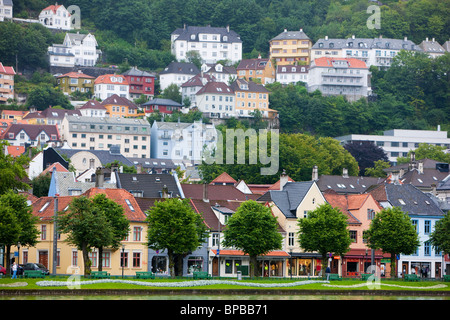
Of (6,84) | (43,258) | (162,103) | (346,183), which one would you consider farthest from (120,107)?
(43,258)

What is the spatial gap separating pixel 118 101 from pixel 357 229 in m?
106

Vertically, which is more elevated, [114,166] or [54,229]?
[114,166]

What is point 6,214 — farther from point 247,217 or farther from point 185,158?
point 185,158

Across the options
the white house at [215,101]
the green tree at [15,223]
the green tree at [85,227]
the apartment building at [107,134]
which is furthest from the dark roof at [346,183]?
the white house at [215,101]

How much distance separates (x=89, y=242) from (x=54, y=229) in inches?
414

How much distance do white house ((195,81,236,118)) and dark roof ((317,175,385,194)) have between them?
230 ft

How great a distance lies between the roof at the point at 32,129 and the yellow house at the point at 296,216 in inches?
3419

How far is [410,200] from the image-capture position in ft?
320

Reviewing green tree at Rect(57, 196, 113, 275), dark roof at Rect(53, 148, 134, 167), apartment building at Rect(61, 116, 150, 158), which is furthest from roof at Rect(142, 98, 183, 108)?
green tree at Rect(57, 196, 113, 275)

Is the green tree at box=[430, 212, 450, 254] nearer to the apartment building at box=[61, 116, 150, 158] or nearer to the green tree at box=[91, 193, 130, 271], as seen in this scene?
the green tree at box=[91, 193, 130, 271]

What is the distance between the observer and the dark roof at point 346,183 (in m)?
124

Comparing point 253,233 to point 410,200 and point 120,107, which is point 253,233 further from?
point 120,107

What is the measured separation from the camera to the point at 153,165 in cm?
15712
